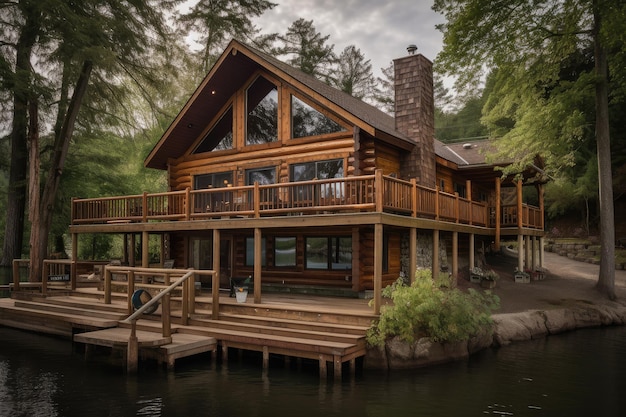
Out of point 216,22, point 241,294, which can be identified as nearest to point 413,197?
point 241,294

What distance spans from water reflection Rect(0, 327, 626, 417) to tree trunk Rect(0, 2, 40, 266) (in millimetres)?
12667

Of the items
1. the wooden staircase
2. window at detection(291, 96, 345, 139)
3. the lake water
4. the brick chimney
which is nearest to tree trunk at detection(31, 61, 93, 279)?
the wooden staircase

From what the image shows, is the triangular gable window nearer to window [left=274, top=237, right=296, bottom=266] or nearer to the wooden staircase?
window [left=274, top=237, right=296, bottom=266]

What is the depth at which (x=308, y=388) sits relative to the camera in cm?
984

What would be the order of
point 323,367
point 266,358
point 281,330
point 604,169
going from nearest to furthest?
point 323,367, point 266,358, point 281,330, point 604,169

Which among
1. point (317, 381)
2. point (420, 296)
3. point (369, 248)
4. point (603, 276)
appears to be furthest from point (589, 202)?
point (317, 381)

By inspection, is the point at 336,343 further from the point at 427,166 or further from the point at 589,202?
the point at 589,202

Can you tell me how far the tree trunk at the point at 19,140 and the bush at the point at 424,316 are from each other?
17.6m

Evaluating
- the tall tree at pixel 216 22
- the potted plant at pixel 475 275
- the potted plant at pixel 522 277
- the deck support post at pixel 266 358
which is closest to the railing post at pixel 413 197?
the deck support post at pixel 266 358

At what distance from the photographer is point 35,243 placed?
2134 centimetres

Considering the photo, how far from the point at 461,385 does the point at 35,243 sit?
19236 mm

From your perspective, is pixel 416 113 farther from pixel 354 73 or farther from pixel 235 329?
pixel 354 73

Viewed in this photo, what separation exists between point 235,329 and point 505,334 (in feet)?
25.6

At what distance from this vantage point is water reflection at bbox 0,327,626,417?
8.54 metres
